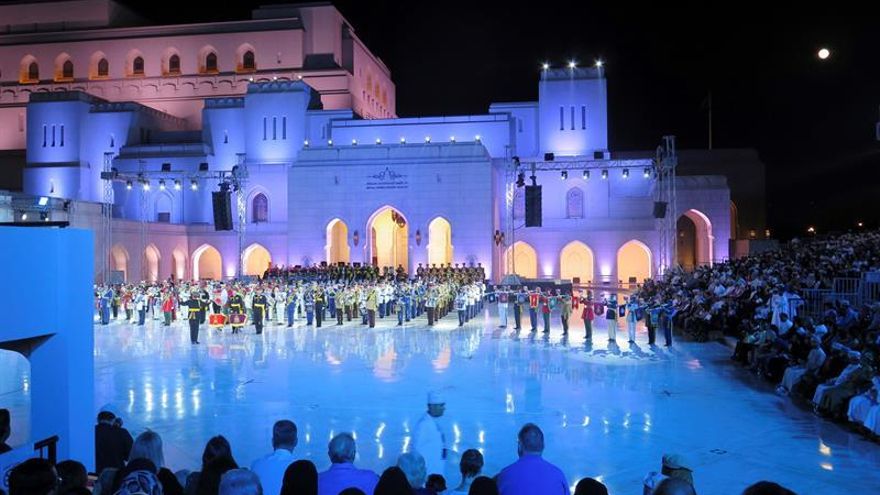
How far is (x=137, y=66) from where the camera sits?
189 ft

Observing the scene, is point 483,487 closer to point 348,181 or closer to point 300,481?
point 300,481

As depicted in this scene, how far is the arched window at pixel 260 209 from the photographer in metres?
46.6

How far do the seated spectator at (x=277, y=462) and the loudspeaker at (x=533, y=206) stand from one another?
97.3 ft

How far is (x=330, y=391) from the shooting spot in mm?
13297

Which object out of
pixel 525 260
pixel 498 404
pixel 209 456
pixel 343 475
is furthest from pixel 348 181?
pixel 343 475

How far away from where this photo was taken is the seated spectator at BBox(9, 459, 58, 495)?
416 centimetres

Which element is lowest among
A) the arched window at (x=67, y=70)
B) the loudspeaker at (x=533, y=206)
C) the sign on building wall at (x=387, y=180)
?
the loudspeaker at (x=533, y=206)

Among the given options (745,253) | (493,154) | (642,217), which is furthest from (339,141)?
(745,253)

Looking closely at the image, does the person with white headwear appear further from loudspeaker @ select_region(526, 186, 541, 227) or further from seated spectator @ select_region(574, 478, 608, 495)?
loudspeaker @ select_region(526, 186, 541, 227)

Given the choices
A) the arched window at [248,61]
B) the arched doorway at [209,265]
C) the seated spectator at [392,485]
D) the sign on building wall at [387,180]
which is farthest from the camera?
the arched window at [248,61]

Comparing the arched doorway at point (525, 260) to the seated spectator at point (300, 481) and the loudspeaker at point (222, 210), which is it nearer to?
the loudspeaker at point (222, 210)

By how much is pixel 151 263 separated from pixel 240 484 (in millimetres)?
42605

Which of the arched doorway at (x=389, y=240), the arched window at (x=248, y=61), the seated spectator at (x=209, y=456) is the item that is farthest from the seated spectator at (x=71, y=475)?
the arched window at (x=248, y=61)

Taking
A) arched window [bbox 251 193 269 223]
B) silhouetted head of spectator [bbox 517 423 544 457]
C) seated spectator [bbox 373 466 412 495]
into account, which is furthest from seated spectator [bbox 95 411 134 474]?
arched window [bbox 251 193 269 223]
